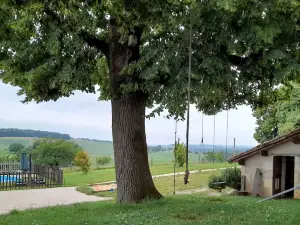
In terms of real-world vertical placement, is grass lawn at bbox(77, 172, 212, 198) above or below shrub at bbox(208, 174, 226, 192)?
below

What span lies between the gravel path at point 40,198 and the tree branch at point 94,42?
709cm

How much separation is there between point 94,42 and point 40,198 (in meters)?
9.65

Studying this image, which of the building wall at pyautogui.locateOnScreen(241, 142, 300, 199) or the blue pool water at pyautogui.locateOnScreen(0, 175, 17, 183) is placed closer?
the building wall at pyautogui.locateOnScreen(241, 142, 300, 199)

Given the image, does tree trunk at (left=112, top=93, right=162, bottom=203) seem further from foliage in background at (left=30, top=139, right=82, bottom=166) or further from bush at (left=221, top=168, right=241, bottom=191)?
foliage in background at (left=30, top=139, right=82, bottom=166)

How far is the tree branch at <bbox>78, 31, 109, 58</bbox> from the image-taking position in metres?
10.5

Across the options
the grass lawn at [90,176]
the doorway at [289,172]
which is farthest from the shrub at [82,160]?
the doorway at [289,172]

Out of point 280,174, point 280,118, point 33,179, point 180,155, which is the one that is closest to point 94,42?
point 280,174

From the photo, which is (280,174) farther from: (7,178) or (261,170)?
(7,178)

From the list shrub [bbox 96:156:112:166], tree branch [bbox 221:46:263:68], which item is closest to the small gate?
tree branch [bbox 221:46:263:68]

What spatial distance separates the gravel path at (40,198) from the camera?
1588 cm

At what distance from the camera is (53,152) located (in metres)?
35.3

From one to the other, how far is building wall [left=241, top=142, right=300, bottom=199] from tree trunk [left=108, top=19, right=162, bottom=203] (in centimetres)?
836

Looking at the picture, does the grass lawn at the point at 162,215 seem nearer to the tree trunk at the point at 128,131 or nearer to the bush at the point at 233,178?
the tree trunk at the point at 128,131

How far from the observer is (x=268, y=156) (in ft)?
59.4
